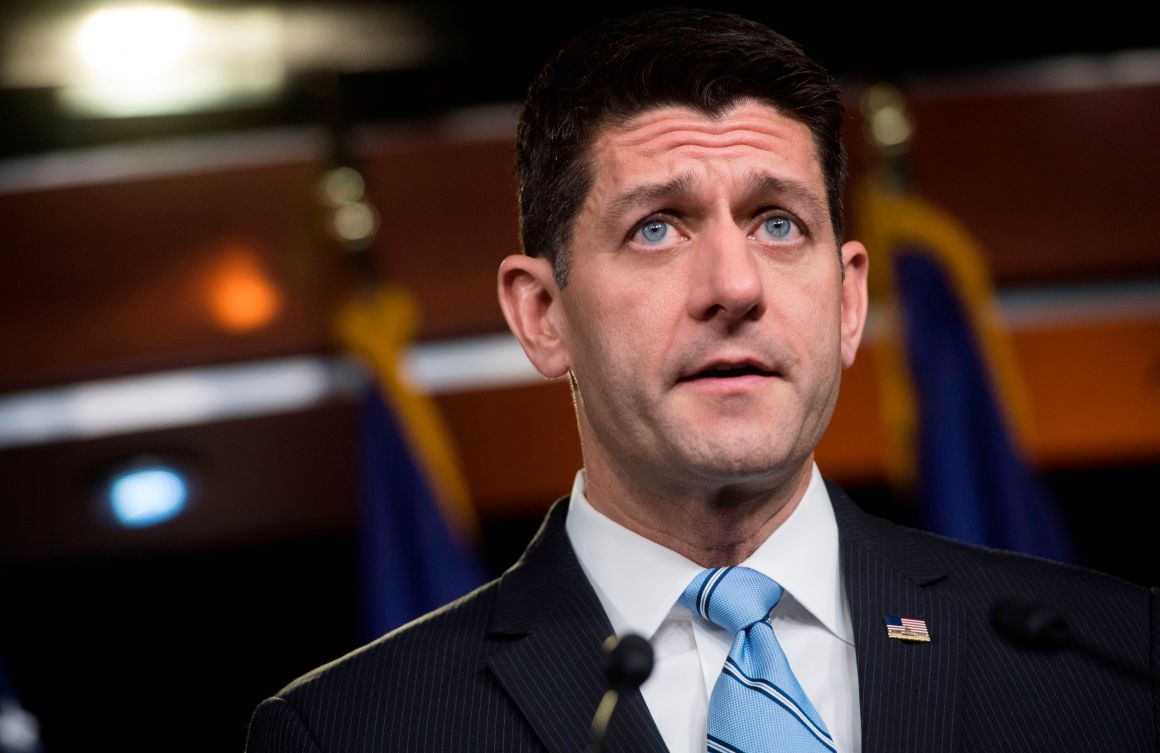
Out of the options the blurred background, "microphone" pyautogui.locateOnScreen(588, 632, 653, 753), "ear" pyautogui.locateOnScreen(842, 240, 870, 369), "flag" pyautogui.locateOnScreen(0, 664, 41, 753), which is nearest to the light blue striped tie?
"microphone" pyautogui.locateOnScreen(588, 632, 653, 753)

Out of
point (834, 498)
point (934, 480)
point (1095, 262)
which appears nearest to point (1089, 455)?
point (1095, 262)

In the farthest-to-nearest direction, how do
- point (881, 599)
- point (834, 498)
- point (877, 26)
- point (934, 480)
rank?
point (877, 26) < point (934, 480) < point (834, 498) < point (881, 599)

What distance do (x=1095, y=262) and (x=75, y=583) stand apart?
10.2 ft

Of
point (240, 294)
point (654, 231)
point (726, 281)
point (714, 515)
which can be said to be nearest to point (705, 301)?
point (726, 281)

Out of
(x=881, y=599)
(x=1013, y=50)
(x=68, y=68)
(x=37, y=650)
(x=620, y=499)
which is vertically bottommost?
(x=37, y=650)

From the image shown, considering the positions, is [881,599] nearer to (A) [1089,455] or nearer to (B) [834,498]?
(B) [834,498]

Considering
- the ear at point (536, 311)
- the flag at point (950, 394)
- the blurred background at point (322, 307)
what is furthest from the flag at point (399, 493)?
the ear at point (536, 311)

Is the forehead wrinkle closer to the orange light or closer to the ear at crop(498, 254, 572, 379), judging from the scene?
the ear at crop(498, 254, 572, 379)

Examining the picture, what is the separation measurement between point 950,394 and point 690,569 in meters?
1.90

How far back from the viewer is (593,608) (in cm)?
171

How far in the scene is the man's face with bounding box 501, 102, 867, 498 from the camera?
5.28 ft

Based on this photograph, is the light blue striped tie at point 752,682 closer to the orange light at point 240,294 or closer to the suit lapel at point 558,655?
the suit lapel at point 558,655

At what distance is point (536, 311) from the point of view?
1.93m

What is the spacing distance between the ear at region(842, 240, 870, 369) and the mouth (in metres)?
0.25
